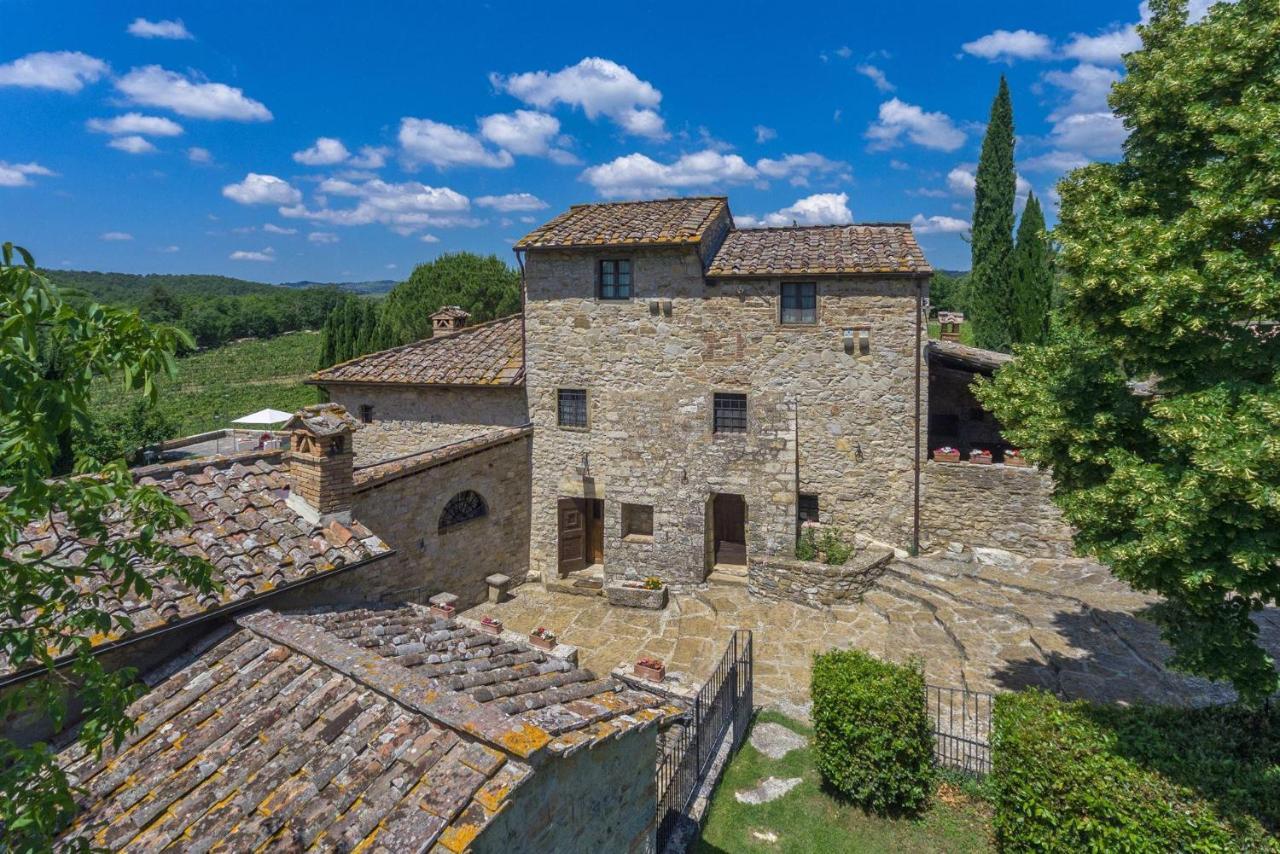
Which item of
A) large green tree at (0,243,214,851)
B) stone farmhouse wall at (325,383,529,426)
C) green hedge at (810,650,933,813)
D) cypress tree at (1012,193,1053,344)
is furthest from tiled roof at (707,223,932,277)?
large green tree at (0,243,214,851)

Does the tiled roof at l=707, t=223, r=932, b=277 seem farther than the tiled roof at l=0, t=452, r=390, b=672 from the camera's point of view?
Yes

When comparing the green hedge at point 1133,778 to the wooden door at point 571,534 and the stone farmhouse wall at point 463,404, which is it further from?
the stone farmhouse wall at point 463,404

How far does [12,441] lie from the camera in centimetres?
289

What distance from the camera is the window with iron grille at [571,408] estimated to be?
1590 centimetres

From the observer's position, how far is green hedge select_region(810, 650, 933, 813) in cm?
809

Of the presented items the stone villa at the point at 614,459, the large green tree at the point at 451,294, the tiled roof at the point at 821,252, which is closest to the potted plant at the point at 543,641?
the stone villa at the point at 614,459

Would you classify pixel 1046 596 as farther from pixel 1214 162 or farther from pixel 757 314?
pixel 1214 162

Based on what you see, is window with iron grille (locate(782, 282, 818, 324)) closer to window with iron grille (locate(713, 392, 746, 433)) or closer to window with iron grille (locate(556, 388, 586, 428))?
→ window with iron grille (locate(713, 392, 746, 433))

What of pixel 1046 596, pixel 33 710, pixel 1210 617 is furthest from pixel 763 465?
pixel 33 710

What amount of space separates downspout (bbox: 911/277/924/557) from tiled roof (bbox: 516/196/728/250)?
16.4 feet

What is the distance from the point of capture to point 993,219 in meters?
28.0

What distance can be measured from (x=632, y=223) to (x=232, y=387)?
181 ft

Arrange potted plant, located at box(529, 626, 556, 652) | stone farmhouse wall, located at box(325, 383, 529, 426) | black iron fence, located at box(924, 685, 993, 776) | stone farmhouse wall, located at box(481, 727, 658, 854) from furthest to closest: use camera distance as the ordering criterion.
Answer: stone farmhouse wall, located at box(325, 383, 529, 426) → potted plant, located at box(529, 626, 556, 652) → black iron fence, located at box(924, 685, 993, 776) → stone farmhouse wall, located at box(481, 727, 658, 854)

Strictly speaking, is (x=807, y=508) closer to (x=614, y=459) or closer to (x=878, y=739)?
(x=614, y=459)
